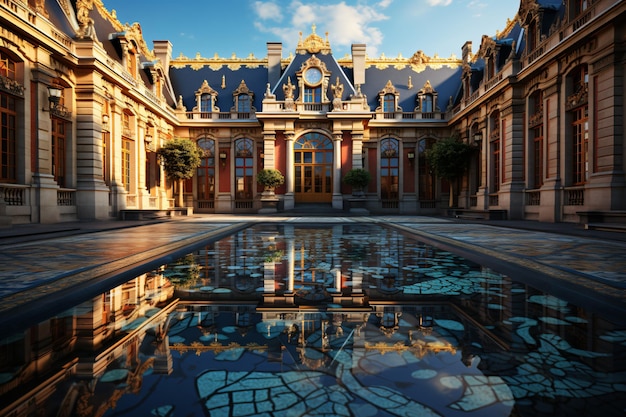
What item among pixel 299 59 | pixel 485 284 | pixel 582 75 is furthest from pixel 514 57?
pixel 485 284

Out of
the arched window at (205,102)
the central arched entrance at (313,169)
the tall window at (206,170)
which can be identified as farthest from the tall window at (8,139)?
the central arched entrance at (313,169)

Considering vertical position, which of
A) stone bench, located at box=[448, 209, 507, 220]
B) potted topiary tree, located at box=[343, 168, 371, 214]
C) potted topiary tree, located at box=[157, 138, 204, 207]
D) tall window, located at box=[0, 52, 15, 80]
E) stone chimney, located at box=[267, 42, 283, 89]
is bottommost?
stone bench, located at box=[448, 209, 507, 220]

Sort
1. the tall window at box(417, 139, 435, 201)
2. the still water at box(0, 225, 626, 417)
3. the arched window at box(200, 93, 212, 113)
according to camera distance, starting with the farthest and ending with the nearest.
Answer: the arched window at box(200, 93, 212, 113) → the tall window at box(417, 139, 435, 201) → the still water at box(0, 225, 626, 417)

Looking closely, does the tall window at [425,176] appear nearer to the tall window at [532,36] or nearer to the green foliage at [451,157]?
the green foliage at [451,157]

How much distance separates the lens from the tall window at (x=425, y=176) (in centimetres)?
2750

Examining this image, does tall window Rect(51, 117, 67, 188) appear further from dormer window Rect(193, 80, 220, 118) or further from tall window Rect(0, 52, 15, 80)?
dormer window Rect(193, 80, 220, 118)

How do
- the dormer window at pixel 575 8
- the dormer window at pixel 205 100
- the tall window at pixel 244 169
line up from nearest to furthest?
the dormer window at pixel 575 8 < the tall window at pixel 244 169 < the dormer window at pixel 205 100

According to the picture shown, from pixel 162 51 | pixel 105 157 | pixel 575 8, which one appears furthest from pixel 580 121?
pixel 162 51

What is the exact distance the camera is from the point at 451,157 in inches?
901

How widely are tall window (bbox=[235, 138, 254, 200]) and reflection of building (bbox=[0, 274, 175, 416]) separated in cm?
2501

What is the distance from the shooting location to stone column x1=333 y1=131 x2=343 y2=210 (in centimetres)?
2509

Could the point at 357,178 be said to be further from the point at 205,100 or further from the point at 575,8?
the point at 205,100

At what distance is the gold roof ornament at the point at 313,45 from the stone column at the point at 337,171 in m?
7.74

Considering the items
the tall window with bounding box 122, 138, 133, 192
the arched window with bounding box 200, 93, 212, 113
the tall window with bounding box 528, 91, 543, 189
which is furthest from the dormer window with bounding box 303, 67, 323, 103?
the tall window with bounding box 528, 91, 543, 189
